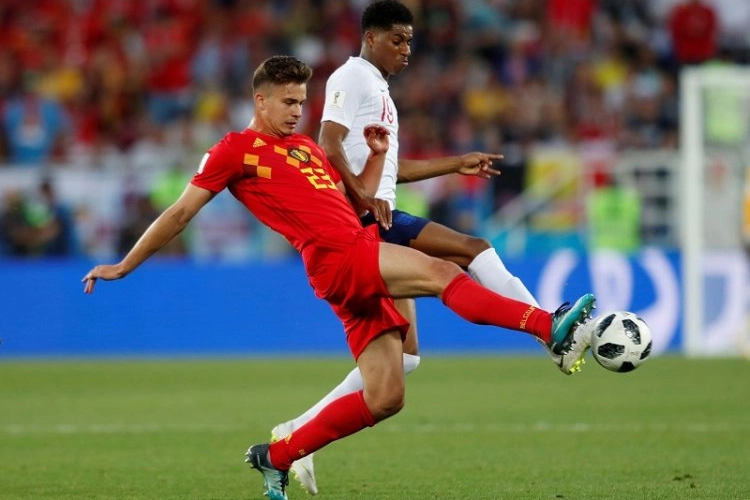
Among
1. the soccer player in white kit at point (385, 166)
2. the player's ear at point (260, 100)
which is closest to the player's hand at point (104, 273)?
the player's ear at point (260, 100)

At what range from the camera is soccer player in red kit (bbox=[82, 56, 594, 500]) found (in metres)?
6.50

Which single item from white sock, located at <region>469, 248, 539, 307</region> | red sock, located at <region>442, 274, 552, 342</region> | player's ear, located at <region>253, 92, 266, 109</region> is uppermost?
player's ear, located at <region>253, 92, 266, 109</region>

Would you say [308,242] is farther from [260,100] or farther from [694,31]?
[694,31]

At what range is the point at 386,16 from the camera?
7602mm

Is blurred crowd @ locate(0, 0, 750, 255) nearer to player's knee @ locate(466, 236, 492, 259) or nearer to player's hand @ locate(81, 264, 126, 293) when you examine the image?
player's knee @ locate(466, 236, 492, 259)

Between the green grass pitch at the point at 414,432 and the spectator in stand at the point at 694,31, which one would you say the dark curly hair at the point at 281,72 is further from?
the spectator in stand at the point at 694,31

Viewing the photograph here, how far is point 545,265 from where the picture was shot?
16.8 meters

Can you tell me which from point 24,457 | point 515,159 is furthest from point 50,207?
point 24,457

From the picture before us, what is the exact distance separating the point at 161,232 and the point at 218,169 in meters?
0.40

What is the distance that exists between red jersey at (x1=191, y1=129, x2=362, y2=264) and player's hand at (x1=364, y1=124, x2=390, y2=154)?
→ 631 mm

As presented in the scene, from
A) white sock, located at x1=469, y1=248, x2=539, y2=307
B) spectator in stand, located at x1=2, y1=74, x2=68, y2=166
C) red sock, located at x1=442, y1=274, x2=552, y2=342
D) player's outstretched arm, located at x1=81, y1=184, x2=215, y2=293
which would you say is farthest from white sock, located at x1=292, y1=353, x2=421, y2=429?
spectator in stand, located at x1=2, y1=74, x2=68, y2=166

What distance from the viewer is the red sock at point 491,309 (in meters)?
6.22

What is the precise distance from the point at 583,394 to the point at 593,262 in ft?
14.8

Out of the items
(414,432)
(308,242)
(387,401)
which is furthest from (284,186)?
(414,432)
